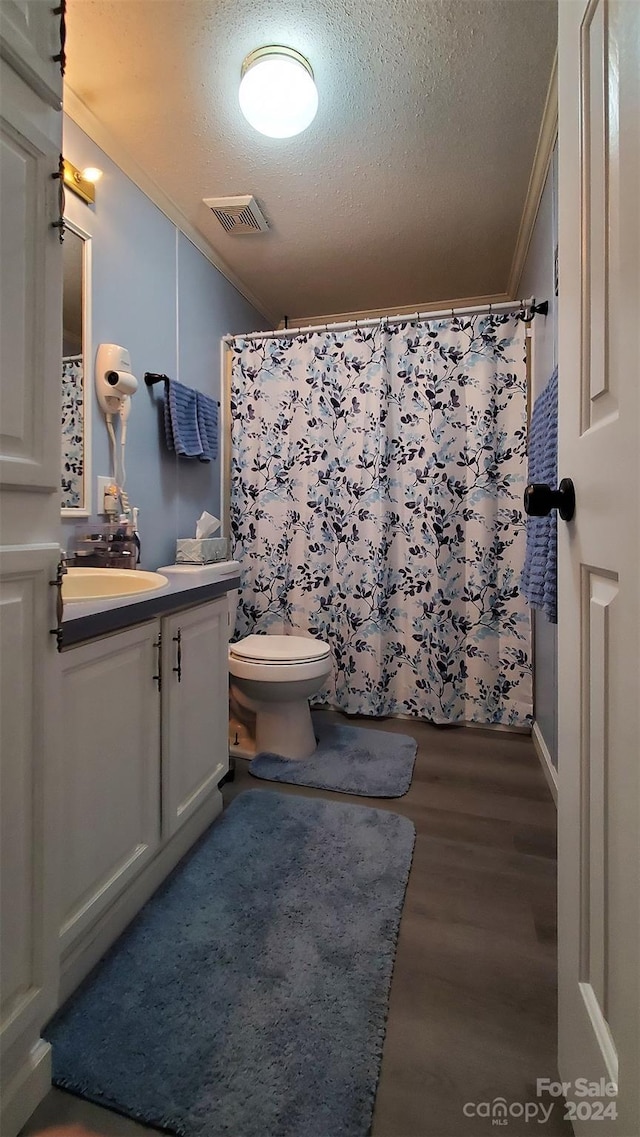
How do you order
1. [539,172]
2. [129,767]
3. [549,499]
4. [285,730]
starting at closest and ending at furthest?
[549,499] < [129,767] < [539,172] < [285,730]

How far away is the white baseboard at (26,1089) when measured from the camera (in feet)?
2.49

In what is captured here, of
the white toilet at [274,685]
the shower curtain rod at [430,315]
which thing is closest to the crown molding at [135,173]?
the shower curtain rod at [430,315]

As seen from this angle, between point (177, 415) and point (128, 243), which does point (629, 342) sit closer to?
point (177, 415)

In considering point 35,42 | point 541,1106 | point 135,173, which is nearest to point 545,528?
point 541,1106

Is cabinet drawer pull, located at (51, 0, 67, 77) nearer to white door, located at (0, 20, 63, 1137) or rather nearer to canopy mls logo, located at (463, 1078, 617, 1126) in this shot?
white door, located at (0, 20, 63, 1137)

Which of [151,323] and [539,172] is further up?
[539,172]

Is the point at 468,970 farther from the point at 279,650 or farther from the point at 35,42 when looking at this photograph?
the point at 35,42

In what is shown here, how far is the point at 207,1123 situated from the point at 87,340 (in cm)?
203

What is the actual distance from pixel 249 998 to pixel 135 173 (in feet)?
8.69

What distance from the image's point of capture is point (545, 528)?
58.6 inches

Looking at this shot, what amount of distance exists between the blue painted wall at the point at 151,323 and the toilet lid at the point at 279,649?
0.54 meters

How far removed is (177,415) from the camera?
6.93 ft

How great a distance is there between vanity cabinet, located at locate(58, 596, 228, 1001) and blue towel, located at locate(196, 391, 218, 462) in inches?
40.2

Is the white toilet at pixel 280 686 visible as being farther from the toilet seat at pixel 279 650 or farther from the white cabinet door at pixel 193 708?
the white cabinet door at pixel 193 708
